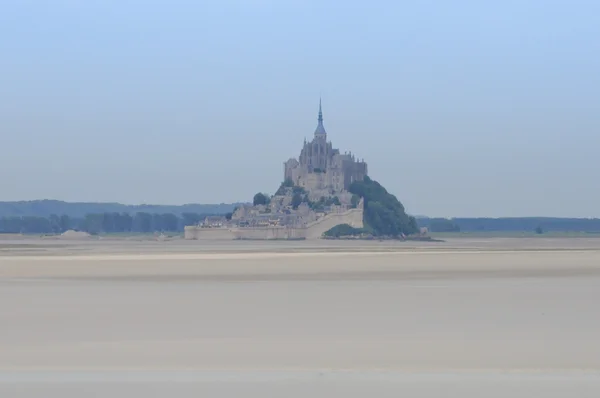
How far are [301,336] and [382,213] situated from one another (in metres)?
108

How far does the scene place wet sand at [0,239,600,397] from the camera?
38.9 feet

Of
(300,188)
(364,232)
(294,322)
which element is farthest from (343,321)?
(300,188)

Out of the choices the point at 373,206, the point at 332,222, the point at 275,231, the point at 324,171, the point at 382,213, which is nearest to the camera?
the point at 275,231

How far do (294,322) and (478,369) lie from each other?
216 inches

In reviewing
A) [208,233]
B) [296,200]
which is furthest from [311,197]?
[208,233]

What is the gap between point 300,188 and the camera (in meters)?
133

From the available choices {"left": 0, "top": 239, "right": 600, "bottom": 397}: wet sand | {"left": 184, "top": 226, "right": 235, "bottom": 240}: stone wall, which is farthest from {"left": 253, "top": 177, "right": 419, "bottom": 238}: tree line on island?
{"left": 0, "top": 239, "right": 600, "bottom": 397}: wet sand

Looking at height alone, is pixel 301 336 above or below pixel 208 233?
below

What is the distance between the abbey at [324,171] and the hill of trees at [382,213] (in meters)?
2.68

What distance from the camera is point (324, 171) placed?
137875mm

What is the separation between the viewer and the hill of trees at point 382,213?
121m

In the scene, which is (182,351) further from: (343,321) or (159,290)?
(159,290)

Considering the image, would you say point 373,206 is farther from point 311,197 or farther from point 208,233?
point 208,233

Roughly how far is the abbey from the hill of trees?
2680mm
